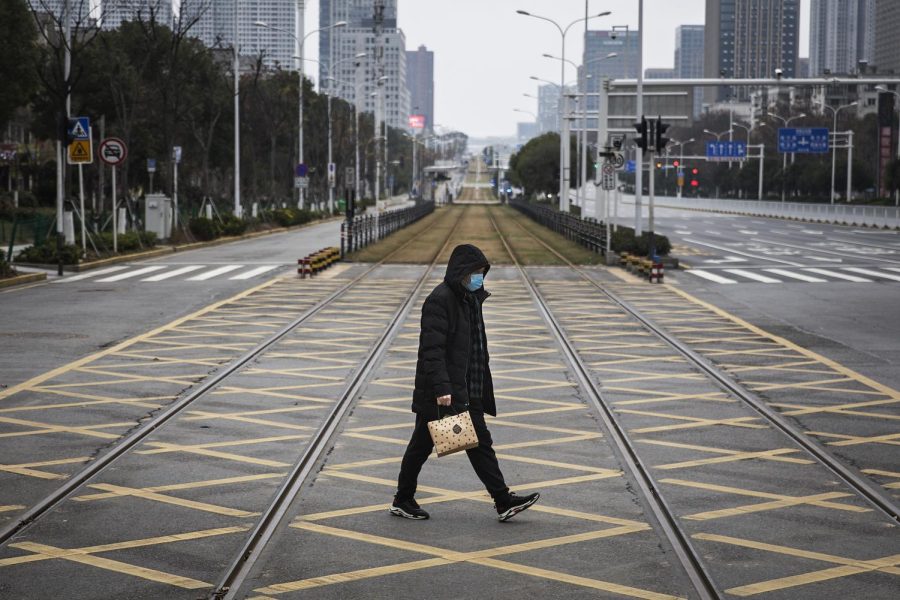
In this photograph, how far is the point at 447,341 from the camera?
834 centimetres

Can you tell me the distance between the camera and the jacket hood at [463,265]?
8203mm

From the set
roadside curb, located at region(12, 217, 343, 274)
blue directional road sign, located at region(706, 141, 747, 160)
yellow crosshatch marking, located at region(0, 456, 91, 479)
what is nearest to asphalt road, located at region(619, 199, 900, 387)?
yellow crosshatch marking, located at region(0, 456, 91, 479)

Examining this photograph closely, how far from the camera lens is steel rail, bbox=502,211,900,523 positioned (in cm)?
904

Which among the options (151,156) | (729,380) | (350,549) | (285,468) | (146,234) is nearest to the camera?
(350,549)

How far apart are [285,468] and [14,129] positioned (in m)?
113

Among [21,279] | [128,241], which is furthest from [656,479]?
[128,241]

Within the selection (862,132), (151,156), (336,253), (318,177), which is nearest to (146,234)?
(336,253)

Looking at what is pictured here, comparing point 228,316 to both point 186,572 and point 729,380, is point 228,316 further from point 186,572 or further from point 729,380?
point 186,572

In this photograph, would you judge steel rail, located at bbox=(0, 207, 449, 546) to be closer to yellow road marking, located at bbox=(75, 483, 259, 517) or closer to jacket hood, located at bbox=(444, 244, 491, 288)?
yellow road marking, located at bbox=(75, 483, 259, 517)

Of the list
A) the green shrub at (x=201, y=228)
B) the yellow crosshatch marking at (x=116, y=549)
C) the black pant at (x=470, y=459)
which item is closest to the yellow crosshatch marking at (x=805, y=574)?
the black pant at (x=470, y=459)

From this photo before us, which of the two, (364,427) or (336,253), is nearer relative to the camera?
(364,427)

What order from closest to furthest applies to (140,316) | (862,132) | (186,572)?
1. (186,572)
2. (140,316)
3. (862,132)

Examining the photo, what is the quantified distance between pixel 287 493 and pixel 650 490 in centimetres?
250

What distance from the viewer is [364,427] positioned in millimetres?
11688
